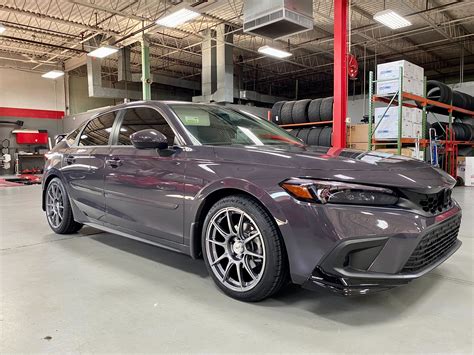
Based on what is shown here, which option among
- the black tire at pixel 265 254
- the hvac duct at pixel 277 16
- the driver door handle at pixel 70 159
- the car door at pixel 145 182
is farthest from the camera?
the hvac duct at pixel 277 16

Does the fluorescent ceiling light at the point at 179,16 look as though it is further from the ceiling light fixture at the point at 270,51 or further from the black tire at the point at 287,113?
the black tire at the point at 287,113

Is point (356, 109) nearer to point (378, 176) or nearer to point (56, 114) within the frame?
point (56, 114)

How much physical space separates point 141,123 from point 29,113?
1652 cm

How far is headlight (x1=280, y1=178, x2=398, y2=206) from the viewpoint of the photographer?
5.61 ft

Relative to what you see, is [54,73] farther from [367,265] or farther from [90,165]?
[367,265]

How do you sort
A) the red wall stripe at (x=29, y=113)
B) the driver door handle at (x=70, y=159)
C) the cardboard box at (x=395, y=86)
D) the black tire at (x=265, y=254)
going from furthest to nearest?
the red wall stripe at (x=29, y=113)
the cardboard box at (x=395, y=86)
the driver door handle at (x=70, y=159)
the black tire at (x=265, y=254)

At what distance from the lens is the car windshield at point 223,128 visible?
2.46m

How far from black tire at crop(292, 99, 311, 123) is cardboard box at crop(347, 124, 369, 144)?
148cm

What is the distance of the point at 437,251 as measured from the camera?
195 centimetres

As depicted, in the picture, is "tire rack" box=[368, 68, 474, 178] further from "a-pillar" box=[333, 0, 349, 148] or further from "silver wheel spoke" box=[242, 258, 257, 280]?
"silver wheel spoke" box=[242, 258, 257, 280]

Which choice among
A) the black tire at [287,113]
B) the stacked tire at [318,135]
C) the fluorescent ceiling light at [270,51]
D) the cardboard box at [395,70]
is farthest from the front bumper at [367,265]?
the fluorescent ceiling light at [270,51]

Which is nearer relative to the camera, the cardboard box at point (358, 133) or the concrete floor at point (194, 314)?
the concrete floor at point (194, 314)

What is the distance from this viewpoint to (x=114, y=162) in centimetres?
281

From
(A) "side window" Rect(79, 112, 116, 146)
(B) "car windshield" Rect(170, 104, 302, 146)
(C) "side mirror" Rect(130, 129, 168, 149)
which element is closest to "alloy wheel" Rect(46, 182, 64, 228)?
(A) "side window" Rect(79, 112, 116, 146)
